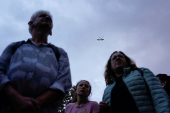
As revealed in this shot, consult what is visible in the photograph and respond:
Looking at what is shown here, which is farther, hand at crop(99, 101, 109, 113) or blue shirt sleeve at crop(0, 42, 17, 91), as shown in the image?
hand at crop(99, 101, 109, 113)

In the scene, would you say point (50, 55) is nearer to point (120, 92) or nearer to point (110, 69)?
point (120, 92)

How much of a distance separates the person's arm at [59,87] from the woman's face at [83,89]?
83.1 inches

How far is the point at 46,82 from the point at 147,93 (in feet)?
4.91

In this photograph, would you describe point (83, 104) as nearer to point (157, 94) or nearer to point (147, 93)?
point (147, 93)

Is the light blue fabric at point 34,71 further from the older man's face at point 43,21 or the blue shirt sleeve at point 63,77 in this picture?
the older man's face at point 43,21

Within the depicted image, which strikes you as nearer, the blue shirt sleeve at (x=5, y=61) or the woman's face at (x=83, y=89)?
the blue shirt sleeve at (x=5, y=61)

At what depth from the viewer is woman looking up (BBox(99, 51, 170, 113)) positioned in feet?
7.71

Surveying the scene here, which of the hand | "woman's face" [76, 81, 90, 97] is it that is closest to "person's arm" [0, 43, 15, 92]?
the hand

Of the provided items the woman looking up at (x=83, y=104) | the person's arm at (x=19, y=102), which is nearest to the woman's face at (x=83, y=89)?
the woman looking up at (x=83, y=104)

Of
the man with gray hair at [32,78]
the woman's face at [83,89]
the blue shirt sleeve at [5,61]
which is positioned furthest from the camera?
the woman's face at [83,89]

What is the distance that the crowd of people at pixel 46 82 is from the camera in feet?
5.68

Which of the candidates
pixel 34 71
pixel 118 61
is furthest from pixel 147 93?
pixel 34 71

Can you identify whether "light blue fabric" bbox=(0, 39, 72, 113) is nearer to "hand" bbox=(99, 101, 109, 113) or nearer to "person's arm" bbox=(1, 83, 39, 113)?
"person's arm" bbox=(1, 83, 39, 113)

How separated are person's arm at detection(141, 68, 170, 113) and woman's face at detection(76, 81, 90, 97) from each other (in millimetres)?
1829
